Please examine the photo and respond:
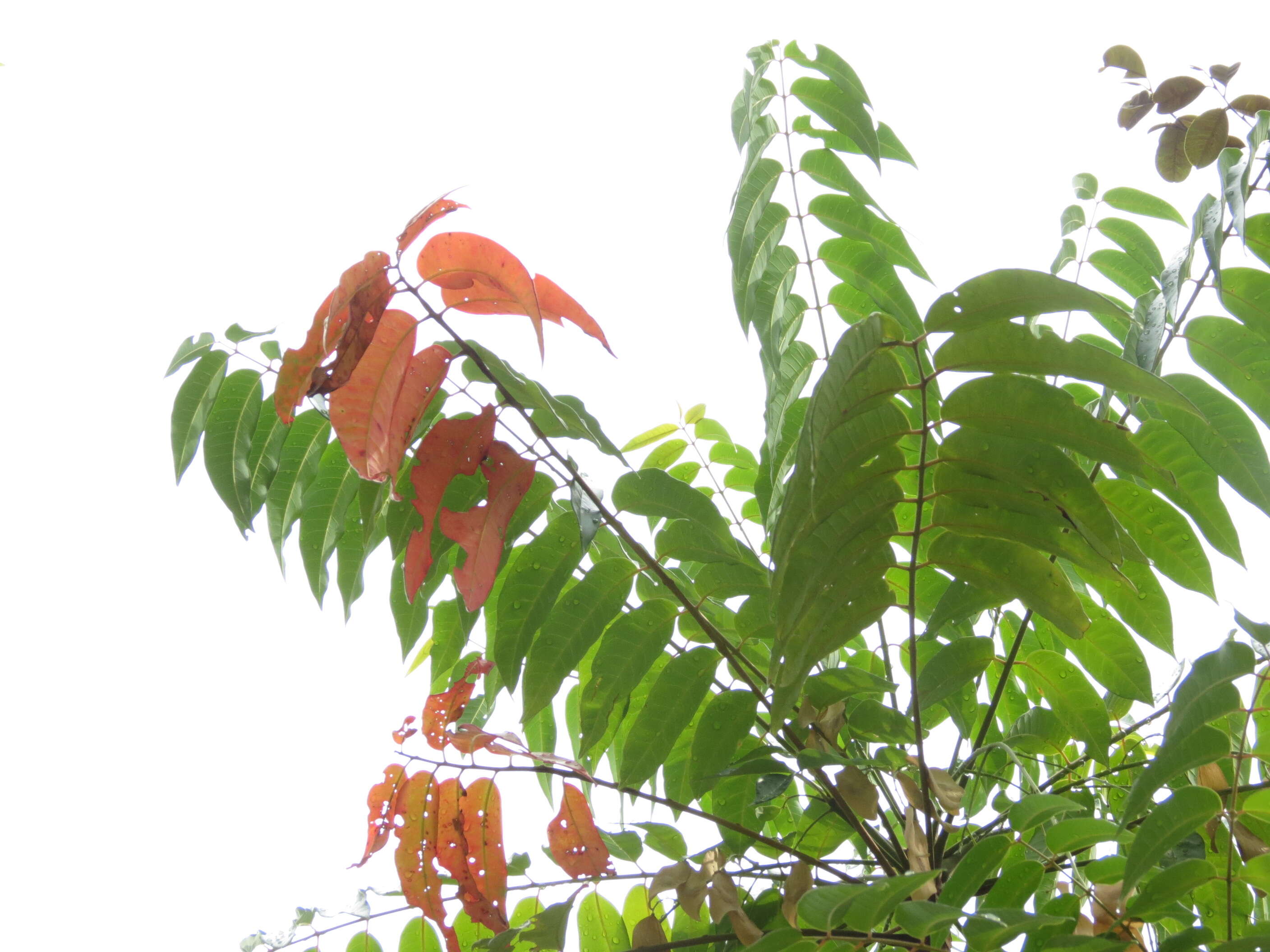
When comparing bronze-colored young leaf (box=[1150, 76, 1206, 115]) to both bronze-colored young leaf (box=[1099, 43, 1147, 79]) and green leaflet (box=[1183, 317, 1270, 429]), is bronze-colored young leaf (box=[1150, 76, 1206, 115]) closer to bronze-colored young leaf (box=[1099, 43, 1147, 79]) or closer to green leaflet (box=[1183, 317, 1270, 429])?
bronze-colored young leaf (box=[1099, 43, 1147, 79])

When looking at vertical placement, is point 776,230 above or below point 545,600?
above

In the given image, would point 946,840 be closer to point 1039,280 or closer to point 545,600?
point 545,600

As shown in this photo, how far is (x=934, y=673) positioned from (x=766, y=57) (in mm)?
900

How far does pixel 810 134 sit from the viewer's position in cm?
136

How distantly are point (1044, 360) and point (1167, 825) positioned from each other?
369 mm

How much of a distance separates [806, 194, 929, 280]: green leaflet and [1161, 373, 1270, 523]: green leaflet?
0.38m

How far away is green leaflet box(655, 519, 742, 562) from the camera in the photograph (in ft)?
3.25

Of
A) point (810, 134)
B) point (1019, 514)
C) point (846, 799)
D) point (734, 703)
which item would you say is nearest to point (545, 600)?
point (734, 703)

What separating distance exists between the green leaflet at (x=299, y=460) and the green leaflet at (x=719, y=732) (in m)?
0.52

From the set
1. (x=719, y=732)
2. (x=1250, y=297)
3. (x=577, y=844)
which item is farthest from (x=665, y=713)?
(x=1250, y=297)

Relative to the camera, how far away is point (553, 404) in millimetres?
921

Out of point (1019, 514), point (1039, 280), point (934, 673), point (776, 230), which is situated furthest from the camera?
point (776, 230)

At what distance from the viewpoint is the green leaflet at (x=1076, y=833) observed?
0.86 m

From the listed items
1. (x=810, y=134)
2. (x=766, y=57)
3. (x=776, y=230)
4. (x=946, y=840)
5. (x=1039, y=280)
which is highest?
(x=766, y=57)
